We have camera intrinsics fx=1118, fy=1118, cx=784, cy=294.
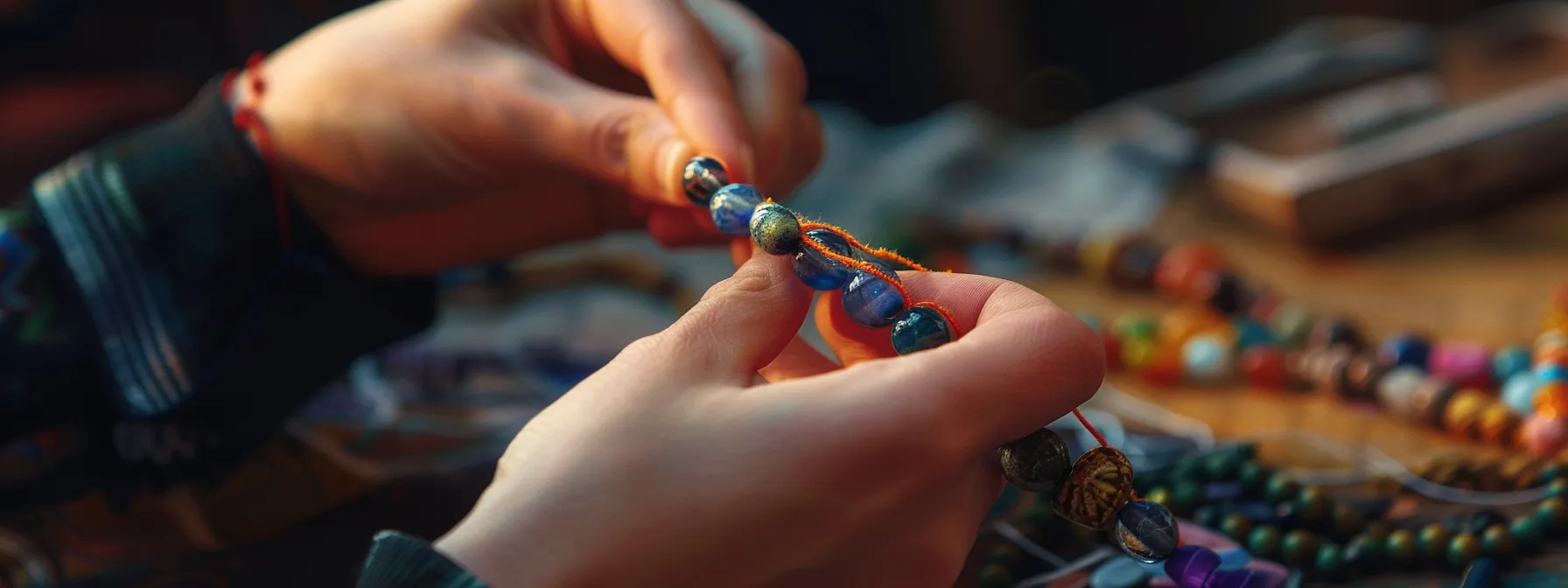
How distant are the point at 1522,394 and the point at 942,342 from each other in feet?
2.09

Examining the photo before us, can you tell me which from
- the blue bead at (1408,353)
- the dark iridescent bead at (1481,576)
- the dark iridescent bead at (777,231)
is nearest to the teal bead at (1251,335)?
A: the blue bead at (1408,353)

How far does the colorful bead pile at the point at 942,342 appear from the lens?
0.59 m

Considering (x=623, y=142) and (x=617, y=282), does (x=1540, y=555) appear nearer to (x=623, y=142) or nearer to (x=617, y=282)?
(x=623, y=142)

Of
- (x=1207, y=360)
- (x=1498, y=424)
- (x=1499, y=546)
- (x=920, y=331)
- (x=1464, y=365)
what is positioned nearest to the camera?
(x=920, y=331)

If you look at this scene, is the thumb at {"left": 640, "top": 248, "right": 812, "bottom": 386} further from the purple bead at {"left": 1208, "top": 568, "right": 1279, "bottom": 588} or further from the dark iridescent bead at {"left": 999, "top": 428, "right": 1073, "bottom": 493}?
the purple bead at {"left": 1208, "top": 568, "right": 1279, "bottom": 588}

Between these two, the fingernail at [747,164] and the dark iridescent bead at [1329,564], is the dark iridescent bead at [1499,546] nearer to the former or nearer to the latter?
the dark iridescent bead at [1329,564]

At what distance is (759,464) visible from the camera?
1.67ft

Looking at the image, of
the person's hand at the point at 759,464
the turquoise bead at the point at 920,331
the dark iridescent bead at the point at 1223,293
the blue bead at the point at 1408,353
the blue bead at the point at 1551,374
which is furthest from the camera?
the dark iridescent bead at the point at 1223,293

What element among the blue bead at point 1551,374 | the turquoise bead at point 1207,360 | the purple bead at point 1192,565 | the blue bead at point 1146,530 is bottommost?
the turquoise bead at point 1207,360

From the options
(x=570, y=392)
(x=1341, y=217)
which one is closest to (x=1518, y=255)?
(x=1341, y=217)

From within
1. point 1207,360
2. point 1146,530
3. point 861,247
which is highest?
point 861,247

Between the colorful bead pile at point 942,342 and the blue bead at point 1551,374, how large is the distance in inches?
20.9

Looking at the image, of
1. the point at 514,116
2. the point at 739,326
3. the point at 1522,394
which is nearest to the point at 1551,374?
the point at 1522,394

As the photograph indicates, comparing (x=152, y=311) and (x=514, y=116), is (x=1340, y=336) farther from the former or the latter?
(x=152, y=311)
